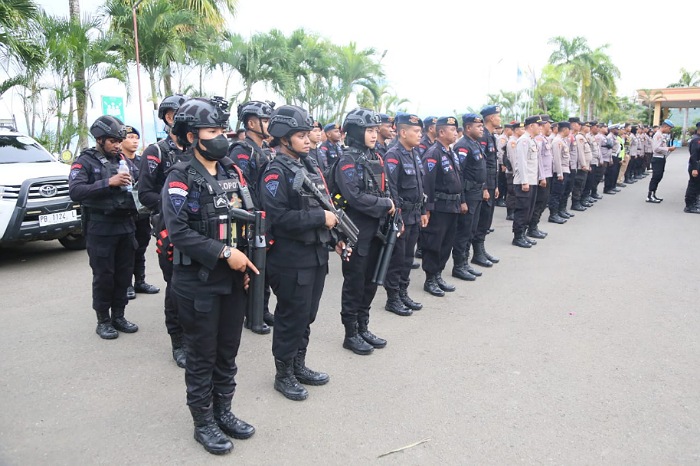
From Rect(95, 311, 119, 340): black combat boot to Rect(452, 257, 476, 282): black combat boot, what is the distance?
4.18 metres

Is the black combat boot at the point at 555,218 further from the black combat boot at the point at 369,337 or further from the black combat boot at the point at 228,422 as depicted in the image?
the black combat boot at the point at 228,422

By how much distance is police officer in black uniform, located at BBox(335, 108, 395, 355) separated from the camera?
14.4 feet

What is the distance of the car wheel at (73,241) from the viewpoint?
27.1 ft

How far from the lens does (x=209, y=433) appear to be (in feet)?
10.2

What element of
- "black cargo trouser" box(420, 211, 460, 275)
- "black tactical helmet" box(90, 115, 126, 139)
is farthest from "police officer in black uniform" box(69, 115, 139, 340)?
"black cargo trouser" box(420, 211, 460, 275)

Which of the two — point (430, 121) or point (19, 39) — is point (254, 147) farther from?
point (19, 39)

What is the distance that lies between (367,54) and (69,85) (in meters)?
15.4

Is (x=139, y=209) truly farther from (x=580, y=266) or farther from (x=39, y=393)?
(x=580, y=266)

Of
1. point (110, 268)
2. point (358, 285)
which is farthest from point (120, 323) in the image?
point (358, 285)

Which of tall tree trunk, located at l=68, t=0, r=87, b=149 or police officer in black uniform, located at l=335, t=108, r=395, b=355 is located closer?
police officer in black uniform, located at l=335, t=108, r=395, b=355

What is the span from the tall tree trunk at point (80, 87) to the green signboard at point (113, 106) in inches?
38.5

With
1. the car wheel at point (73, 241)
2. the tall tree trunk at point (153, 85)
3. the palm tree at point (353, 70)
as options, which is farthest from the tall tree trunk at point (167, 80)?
the car wheel at point (73, 241)

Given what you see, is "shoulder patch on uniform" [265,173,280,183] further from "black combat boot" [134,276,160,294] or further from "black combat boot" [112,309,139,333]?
"black combat boot" [134,276,160,294]

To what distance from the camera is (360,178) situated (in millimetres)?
4430
